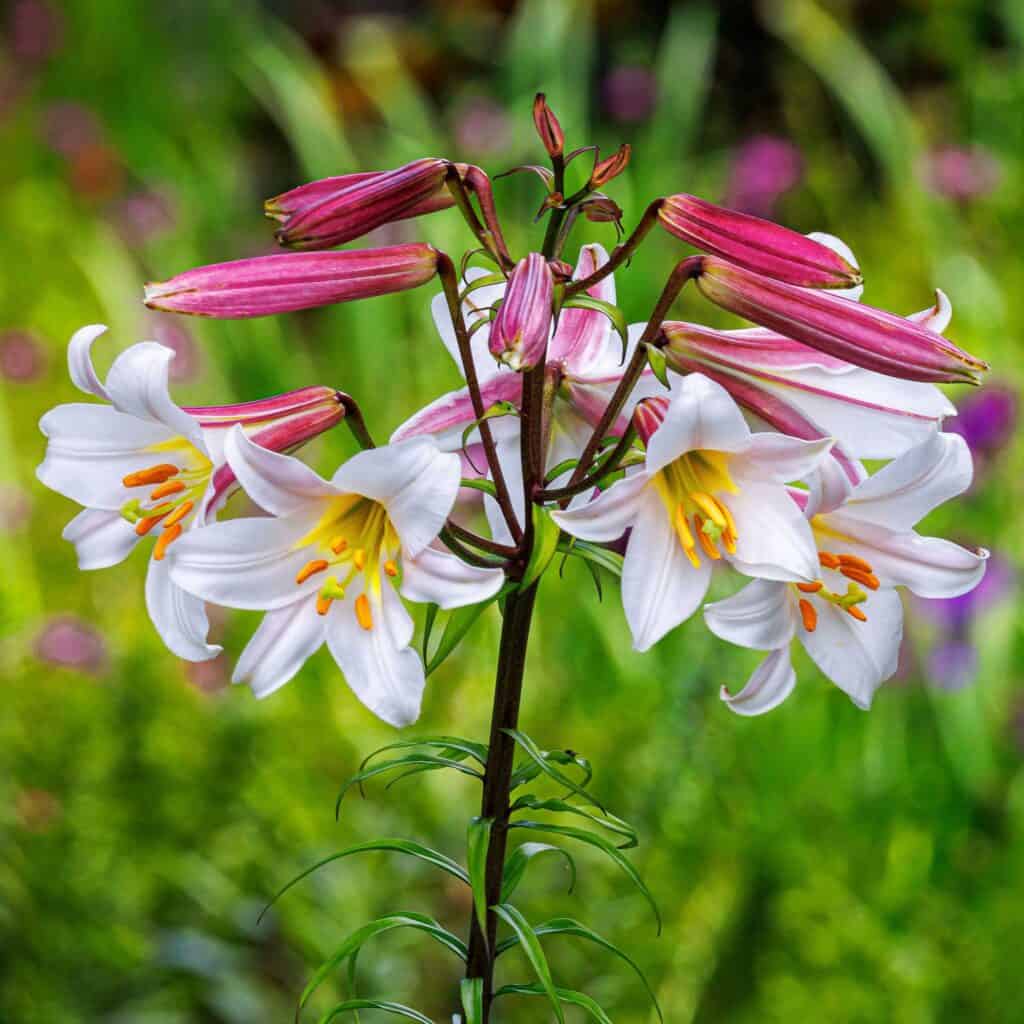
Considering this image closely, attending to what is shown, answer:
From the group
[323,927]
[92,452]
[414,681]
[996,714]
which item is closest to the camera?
[414,681]

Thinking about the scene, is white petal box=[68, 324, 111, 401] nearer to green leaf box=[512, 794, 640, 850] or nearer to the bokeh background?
green leaf box=[512, 794, 640, 850]

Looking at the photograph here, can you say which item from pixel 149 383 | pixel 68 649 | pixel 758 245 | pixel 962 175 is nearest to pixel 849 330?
pixel 758 245

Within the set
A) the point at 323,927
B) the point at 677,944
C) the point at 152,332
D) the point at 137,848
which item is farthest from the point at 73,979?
the point at 152,332

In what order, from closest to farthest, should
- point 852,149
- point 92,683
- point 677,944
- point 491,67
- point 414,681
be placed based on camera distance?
point 414,681 → point 677,944 → point 92,683 → point 852,149 → point 491,67

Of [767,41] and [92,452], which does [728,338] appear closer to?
[92,452]

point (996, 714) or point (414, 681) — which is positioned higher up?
point (414, 681)
